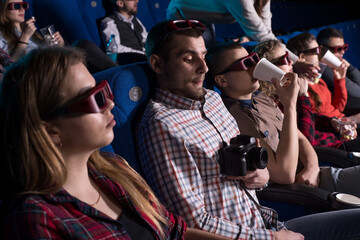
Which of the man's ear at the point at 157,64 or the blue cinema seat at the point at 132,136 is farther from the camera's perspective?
the man's ear at the point at 157,64

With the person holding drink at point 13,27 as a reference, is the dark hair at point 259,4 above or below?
below

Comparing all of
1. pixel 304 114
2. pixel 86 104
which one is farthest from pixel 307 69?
pixel 86 104

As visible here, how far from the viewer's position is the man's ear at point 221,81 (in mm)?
1664

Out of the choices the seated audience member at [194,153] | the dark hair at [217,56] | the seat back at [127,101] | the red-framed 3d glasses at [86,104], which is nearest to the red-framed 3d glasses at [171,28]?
the seated audience member at [194,153]

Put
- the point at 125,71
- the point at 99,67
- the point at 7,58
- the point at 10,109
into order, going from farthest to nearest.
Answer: the point at 99,67
the point at 7,58
the point at 125,71
the point at 10,109

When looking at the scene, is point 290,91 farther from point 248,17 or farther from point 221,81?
point 248,17

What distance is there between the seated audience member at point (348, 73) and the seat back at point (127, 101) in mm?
1865

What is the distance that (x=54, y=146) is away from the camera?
2.75 ft

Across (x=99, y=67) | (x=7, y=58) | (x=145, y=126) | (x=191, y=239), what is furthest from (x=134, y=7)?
(x=191, y=239)

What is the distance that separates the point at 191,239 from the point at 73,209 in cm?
40

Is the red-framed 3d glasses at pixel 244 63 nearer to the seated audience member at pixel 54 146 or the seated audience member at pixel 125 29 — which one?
the seated audience member at pixel 54 146

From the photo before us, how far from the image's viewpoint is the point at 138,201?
1.01m

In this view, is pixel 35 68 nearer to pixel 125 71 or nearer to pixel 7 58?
pixel 125 71

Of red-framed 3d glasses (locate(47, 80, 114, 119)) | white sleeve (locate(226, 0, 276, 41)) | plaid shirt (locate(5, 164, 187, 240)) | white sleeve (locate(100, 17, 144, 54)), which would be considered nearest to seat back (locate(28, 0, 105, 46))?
white sleeve (locate(100, 17, 144, 54))
